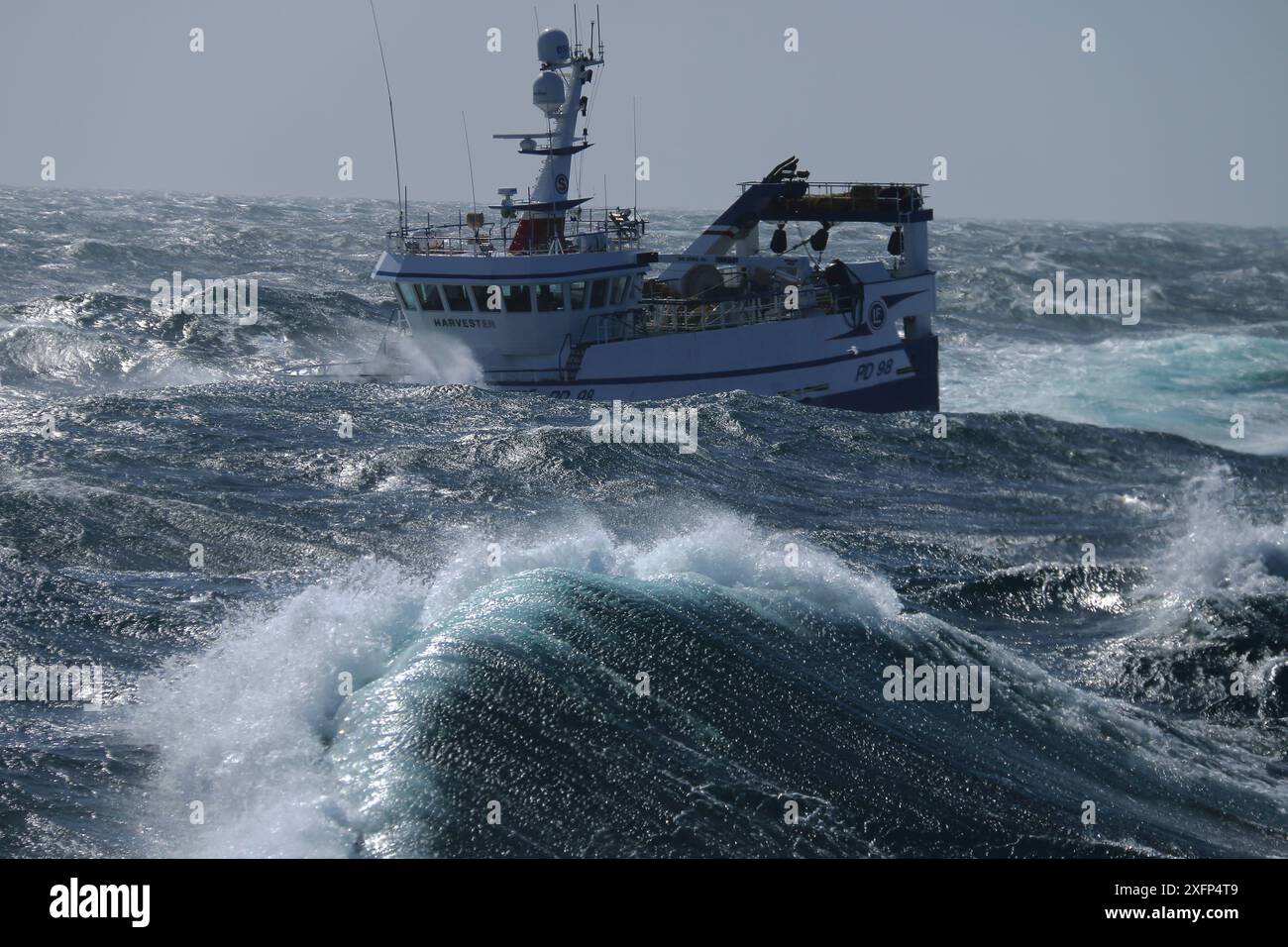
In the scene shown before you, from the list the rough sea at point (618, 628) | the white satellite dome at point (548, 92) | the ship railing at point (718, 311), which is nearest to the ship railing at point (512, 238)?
the ship railing at point (718, 311)

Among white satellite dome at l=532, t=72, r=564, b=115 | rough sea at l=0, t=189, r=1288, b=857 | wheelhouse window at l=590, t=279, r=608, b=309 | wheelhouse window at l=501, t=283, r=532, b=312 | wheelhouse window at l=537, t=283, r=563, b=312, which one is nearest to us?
rough sea at l=0, t=189, r=1288, b=857

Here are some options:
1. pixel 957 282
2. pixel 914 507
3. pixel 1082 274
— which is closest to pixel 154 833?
pixel 914 507

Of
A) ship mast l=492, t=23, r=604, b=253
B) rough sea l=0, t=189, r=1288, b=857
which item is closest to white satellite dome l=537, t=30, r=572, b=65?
ship mast l=492, t=23, r=604, b=253

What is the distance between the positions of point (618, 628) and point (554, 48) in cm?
2926

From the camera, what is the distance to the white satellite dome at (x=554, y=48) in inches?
1527

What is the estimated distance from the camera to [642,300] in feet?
128

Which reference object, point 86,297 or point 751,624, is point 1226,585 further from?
point 86,297

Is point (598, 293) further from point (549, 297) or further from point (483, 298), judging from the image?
point (483, 298)

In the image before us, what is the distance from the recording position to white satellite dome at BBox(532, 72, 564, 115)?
38500 mm

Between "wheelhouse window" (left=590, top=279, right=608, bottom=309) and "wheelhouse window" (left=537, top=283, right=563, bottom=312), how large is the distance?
97cm

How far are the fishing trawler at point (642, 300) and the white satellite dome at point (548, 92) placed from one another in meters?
0.04

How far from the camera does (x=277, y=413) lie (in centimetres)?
2970

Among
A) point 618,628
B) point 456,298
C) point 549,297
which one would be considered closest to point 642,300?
point 549,297

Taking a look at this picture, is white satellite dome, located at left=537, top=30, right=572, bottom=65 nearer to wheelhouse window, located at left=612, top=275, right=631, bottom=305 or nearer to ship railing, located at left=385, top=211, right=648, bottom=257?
ship railing, located at left=385, top=211, right=648, bottom=257
